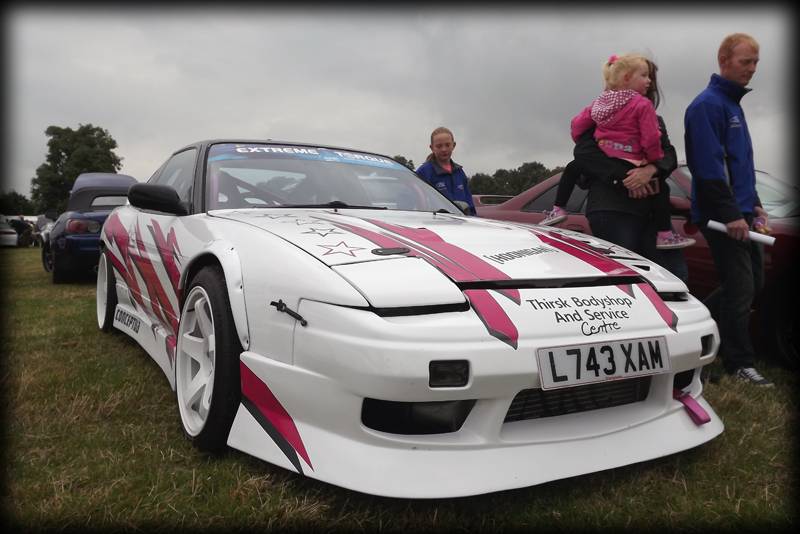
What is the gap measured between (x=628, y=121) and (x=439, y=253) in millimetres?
1541

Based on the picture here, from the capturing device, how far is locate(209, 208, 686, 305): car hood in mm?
1541

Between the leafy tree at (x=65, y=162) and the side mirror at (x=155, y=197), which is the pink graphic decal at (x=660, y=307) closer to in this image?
the side mirror at (x=155, y=197)

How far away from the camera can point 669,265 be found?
290 cm

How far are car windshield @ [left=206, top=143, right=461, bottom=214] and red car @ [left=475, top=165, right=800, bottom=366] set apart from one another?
138 cm

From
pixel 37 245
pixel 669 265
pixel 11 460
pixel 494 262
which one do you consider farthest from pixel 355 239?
pixel 37 245

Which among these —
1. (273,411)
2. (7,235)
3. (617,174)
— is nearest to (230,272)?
(273,411)

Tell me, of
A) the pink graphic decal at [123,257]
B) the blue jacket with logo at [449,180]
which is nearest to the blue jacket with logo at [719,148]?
the blue jacket with logo at [449,180]

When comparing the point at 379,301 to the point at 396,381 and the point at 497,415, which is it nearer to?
the point at 396,381

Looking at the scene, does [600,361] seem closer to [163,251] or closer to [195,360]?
[195,360]

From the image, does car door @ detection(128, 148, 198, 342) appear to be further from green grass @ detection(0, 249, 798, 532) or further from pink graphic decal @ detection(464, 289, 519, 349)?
pink graphic decal @ detection(464, 289, 519, 349)

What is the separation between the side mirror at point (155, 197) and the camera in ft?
7.49

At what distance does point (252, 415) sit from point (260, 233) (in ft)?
1.91

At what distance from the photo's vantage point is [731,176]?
2.79 metres

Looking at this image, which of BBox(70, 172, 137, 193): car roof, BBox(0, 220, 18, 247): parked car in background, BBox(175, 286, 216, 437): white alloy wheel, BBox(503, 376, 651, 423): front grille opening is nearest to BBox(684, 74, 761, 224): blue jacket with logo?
BBox(503, 376, 651, 423): front grille opening
